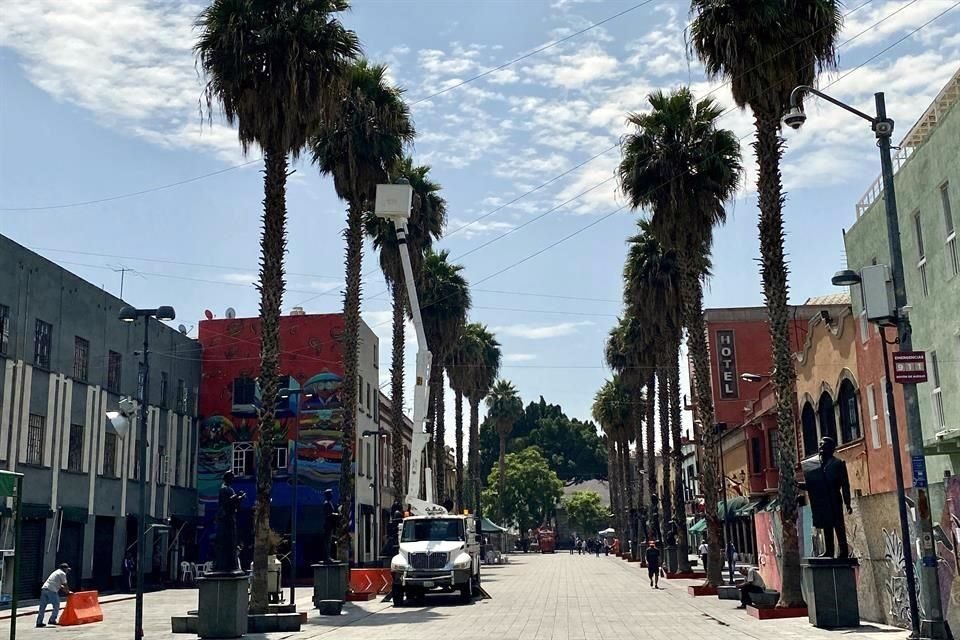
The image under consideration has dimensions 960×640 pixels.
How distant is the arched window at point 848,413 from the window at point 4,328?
2628cm

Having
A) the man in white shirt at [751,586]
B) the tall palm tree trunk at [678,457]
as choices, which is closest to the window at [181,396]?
the tall palm tree trunk at [678,457]

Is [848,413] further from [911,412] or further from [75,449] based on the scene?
[75,449]

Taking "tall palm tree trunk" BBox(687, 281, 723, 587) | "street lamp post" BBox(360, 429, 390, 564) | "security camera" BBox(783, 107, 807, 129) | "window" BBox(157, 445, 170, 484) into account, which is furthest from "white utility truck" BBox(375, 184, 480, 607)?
"street lamp post" BBox(360, 429, 390, 564)

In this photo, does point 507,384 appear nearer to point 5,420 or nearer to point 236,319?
point 236,319

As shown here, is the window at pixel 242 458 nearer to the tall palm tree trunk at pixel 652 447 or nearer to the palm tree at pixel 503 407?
the tall palm tree trunk at pixel 652 447

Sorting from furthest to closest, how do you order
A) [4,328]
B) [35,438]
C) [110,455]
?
[110,455], [35,438], [4,328]

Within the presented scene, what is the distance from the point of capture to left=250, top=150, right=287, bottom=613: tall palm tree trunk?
2188 cm

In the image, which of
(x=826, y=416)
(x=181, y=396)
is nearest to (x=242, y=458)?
(x=181, y=396)

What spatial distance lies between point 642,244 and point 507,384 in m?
61.6

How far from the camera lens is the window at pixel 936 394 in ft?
68.1

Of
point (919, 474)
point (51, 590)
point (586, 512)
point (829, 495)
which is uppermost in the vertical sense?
point (586, 512)

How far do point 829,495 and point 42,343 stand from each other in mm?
26839

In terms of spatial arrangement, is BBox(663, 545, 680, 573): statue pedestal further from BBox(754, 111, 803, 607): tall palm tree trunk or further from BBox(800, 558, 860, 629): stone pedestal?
BBox(800, 558, 860, 629): stone pedestal

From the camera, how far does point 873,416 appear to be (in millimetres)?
26219
